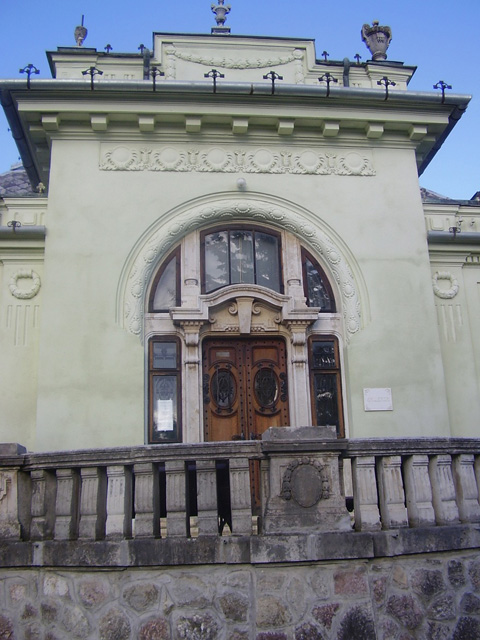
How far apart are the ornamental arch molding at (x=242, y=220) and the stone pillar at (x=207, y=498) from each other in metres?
4.60

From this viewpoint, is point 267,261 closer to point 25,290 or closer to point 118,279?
point 118,279

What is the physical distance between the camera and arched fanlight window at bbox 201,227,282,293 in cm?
1041

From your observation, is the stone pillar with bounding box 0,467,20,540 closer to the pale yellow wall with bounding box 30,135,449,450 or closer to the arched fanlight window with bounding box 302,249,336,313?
the pale yellow wall with bounding box 30,135,449,450

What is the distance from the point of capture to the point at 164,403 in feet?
31.7

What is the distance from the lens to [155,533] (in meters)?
5.33

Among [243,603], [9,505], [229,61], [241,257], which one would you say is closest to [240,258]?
[241,257]

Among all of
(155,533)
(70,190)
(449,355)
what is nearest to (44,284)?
(70,190)

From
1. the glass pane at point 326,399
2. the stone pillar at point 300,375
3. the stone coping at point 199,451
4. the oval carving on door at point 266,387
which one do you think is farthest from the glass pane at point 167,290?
the stone coping at point 199,451

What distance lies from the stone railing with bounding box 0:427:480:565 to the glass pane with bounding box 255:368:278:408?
428 cm

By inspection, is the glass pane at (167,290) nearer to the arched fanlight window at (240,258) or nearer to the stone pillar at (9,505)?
the arched fanlight window at (240,258)

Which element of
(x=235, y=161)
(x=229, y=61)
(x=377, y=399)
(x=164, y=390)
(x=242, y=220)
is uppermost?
(x=229, y=61)

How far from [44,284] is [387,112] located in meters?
5.95

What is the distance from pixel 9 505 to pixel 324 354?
18.6 feet

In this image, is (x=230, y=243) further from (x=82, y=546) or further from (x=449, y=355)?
(x=82, y=546)
